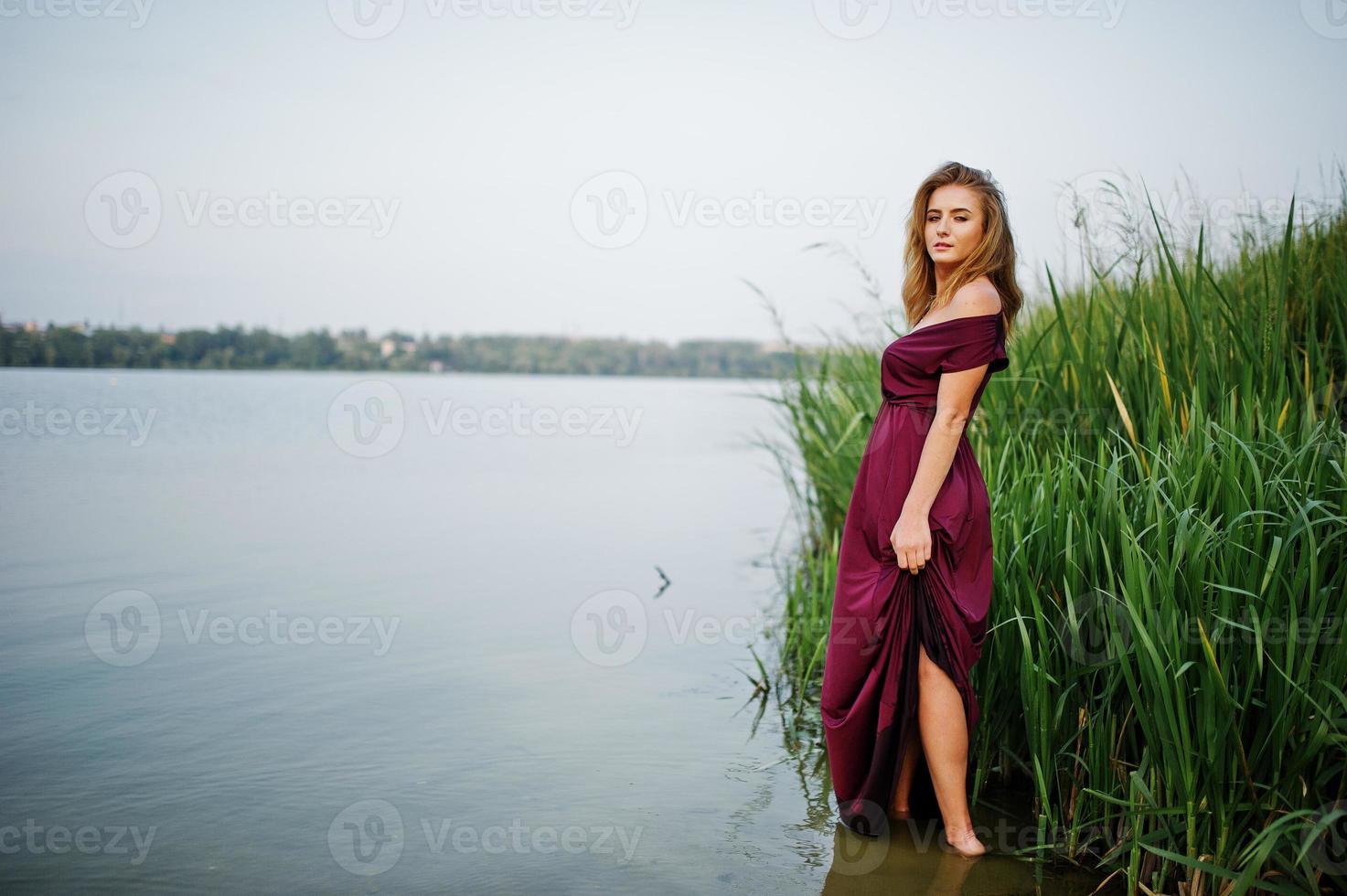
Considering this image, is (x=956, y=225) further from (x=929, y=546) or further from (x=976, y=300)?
(x=929, y=546)

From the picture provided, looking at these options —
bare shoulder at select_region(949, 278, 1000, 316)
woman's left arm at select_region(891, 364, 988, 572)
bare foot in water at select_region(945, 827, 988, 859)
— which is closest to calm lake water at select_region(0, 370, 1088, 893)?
bare foot in water at select_region(945, 827, 988, 859)

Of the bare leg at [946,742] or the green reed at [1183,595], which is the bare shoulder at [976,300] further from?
the bare leg at [946,742]

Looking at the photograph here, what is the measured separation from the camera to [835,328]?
5969mm

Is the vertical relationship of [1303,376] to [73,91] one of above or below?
below

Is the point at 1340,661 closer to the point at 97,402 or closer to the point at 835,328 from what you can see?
the point at 835,328

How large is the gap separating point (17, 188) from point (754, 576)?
13.2 meters

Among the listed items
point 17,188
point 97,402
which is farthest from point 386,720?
point 97,402

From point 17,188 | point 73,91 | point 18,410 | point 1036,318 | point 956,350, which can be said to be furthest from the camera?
point 18,410

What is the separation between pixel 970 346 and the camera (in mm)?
2309

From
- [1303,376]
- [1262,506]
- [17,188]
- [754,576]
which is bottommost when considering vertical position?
[754,576]

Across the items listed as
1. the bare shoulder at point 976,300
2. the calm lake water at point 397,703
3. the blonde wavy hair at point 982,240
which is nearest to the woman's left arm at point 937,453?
the bare shoulder at point 976,300

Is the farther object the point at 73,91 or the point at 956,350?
the point at 73,91

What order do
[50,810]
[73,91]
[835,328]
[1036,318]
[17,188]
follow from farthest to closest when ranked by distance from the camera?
[73,91] → [17,188] → [835,328] → [1036,318] → [50,810]

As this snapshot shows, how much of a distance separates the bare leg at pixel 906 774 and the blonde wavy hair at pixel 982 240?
3.91 feet
